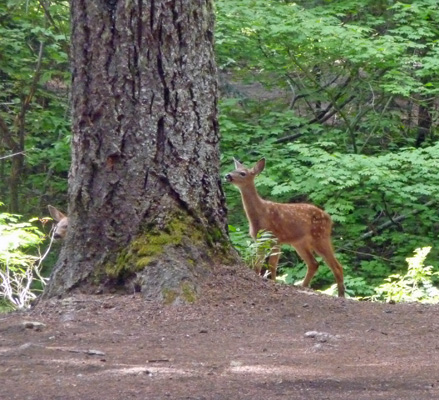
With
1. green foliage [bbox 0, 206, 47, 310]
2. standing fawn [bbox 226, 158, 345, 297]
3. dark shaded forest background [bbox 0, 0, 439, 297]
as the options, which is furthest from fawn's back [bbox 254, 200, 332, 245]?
green foliage [bbox 0, 206, 47, 310]

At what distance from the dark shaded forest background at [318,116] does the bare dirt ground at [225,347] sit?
6352 mm

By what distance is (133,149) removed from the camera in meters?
5.98

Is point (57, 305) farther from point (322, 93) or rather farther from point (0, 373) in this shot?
point (322, 93)

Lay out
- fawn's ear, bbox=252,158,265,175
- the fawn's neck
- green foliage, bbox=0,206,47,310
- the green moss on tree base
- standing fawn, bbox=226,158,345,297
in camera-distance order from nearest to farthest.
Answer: the green moss on tree base → green foliage, bbox=0,206,47,310 → standing fawn, bbox=226,158,345,297 → the fawn's neck → fawn's ear, bbox=252,158,265,175

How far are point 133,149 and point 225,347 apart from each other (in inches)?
66.5

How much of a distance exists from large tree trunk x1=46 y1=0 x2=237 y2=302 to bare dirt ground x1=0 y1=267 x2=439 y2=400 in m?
0.26

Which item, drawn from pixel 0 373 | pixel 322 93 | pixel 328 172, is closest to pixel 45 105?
pixel 322 93

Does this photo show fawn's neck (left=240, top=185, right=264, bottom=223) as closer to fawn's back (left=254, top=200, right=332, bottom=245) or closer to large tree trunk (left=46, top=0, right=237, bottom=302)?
fawn's back (left=254, top=200, right=332, bottom=245)

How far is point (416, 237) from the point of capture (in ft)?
48.0

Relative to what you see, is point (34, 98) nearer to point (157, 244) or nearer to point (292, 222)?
point (292, 222)

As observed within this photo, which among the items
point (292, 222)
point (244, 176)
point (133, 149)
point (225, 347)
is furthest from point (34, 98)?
point (225, 347)

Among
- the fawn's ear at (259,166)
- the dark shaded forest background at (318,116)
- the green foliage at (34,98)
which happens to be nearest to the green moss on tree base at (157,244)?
the fawn's ear at (259,166)

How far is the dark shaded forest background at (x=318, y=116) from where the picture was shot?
13031 mm

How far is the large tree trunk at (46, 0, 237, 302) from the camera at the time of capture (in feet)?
19.6
